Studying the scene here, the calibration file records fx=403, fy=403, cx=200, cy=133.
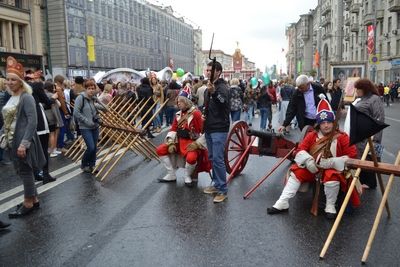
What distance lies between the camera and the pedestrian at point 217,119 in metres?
5.57

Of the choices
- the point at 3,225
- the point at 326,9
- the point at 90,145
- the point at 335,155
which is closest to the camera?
the point at 3,225

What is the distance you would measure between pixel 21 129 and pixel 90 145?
89.4 inches

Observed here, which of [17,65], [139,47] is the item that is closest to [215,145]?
[17,65]

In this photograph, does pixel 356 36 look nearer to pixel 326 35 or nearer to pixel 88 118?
pixel 326 35

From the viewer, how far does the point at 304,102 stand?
22.7 feet

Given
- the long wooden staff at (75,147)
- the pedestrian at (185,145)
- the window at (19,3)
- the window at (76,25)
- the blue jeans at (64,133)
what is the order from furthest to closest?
1. the window at (76,25)
2. the window at (19,3)
3. the blue jeans at (64,133)
4. the long wooden staff at (75,147)
5. the pedestrian at (185,145)

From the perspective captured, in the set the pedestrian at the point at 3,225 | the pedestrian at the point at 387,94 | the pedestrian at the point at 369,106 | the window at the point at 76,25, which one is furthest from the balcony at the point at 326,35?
the pedestrian at the point at 3,225

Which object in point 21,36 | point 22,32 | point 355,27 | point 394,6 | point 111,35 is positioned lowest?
point 21,36

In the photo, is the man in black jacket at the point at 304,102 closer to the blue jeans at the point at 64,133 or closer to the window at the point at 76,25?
the blue jeans at the point at 64,133

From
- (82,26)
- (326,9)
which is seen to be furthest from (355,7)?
(82,26)

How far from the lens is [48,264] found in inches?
152

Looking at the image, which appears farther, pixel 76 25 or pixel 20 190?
pixel 76 25

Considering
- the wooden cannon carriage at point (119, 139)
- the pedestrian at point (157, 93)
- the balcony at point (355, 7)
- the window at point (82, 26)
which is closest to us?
the wooden cannon carriage at point (119, 139)

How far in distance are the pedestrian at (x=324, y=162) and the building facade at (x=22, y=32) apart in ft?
101
